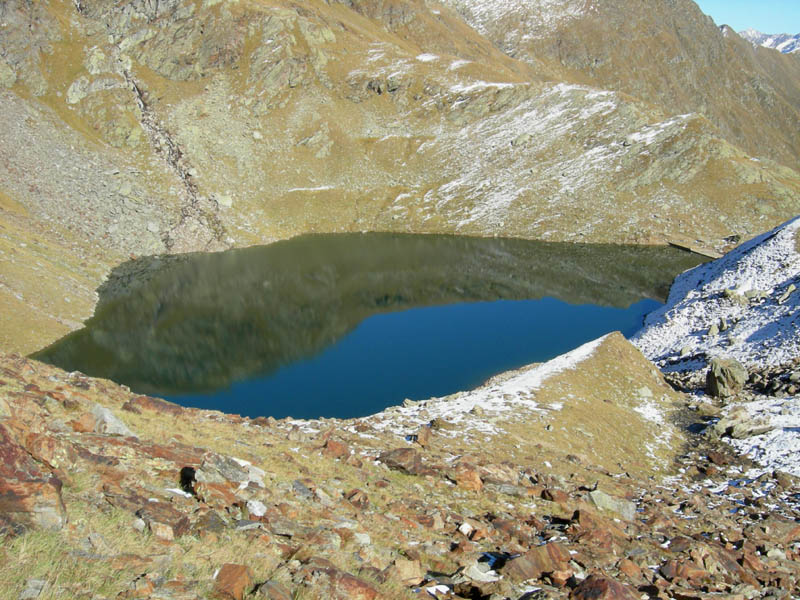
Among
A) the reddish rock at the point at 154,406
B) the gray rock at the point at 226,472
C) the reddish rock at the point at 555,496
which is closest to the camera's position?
the gray rock at the point at 226,472

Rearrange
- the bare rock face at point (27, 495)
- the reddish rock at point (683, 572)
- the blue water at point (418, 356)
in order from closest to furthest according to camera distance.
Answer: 1. the bare rock face at point (27, 495)
2. the reddish rock at point (683, 572)
3. the blue water at point (418, 356)

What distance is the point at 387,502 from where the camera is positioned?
15.2 metres

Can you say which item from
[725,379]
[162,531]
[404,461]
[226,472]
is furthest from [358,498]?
[725,379]

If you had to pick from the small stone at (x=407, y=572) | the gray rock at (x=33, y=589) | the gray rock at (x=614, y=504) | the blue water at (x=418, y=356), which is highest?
the gray rock at (x=33, y=589)

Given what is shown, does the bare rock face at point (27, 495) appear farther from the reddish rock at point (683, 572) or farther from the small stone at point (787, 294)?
the small stone at point (787, 294)

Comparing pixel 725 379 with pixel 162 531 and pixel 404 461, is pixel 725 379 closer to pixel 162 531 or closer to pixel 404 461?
pixel 404 461

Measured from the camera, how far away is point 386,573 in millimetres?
10508

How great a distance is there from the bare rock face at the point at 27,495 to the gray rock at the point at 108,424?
4515 millimetres

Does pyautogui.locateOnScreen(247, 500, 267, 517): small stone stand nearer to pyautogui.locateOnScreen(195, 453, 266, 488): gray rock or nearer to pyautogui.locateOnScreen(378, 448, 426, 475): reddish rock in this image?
pyautogui.locateOnScreen(195, 453, 266, 488): gray rock

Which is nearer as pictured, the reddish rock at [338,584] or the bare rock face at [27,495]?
the bare rock face at [27,495]

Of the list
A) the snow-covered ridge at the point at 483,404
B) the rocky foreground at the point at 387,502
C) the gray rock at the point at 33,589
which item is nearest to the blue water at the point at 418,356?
the snow-covered ridge at the point at 483,404

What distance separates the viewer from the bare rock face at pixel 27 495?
8.52 metres

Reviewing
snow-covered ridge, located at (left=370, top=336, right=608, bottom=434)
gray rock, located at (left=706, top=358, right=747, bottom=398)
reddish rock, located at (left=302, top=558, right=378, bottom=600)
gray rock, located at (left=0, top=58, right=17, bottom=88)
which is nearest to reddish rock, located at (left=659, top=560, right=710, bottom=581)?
reddish rock, located at (left=302, top=558, right=378, bottom=600)

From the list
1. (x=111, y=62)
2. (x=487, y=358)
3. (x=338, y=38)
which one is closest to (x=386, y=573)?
(x=487, y=358)
